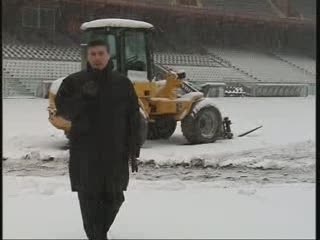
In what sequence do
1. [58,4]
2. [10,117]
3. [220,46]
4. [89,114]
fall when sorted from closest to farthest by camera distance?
[89,114] → [10,117] → [58,4] → [220,46]

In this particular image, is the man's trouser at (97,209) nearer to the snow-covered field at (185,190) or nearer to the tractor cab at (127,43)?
the snow-covered field at (185,190)

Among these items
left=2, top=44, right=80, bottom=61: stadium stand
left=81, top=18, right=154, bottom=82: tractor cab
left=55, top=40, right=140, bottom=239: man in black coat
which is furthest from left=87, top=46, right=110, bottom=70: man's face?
left=2, top=44, right=80, bottom=61: stadium stand

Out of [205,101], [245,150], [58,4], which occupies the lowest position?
[245,150]

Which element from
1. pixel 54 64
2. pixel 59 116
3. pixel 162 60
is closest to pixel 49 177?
pixel 59 116

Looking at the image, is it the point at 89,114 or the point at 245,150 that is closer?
the point at 89,114

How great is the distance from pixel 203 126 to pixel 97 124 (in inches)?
258

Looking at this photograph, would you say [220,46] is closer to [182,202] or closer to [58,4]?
[58,4]

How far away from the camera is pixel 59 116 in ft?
12.6

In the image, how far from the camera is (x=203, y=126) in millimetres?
10148

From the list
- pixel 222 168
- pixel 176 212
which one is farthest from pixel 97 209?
pixel 222 168

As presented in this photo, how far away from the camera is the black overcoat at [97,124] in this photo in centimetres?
371

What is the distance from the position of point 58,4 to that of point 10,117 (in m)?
14.1

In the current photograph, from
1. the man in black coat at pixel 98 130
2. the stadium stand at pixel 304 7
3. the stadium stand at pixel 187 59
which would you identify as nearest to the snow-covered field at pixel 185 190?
the man in black coat at pixel 98 130

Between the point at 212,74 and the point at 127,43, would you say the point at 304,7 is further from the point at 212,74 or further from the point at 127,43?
the point at 127,43
